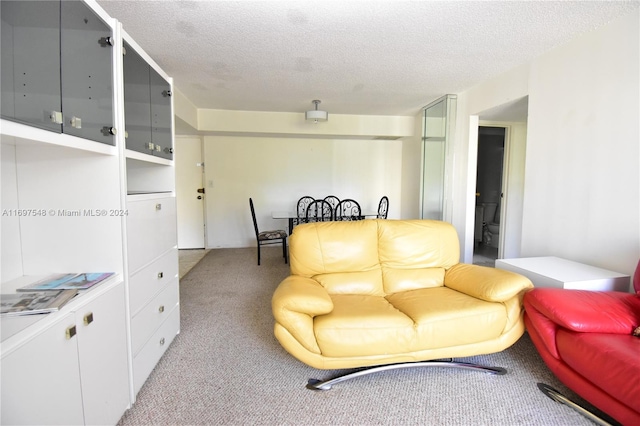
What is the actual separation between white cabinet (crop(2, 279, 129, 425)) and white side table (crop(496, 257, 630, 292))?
253 cm

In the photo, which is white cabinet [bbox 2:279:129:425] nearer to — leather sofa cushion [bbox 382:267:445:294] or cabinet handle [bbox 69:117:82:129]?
cabinet handle [bbox 69:117:82:129]

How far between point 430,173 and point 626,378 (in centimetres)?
330

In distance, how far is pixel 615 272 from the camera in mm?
1938

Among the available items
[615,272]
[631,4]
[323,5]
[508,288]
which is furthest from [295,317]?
[631,4]

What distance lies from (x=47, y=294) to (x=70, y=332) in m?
0.22

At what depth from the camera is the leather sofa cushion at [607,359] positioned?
45.9 inches

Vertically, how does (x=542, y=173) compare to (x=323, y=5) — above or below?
below

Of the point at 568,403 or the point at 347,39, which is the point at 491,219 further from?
the point at 347,39

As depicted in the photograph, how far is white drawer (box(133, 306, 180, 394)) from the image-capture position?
5.02 ft

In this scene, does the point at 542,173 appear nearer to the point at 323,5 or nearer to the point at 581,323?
the point at 581,323

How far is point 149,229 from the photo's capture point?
168 cm

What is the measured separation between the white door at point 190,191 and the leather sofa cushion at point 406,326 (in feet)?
13.2

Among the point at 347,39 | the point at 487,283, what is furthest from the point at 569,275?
the point at 347,39

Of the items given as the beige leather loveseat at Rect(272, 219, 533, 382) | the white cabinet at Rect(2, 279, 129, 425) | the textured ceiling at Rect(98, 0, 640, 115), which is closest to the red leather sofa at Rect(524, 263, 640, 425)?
the beige leather loveseat at Rect(272, 219, 533, 382)
